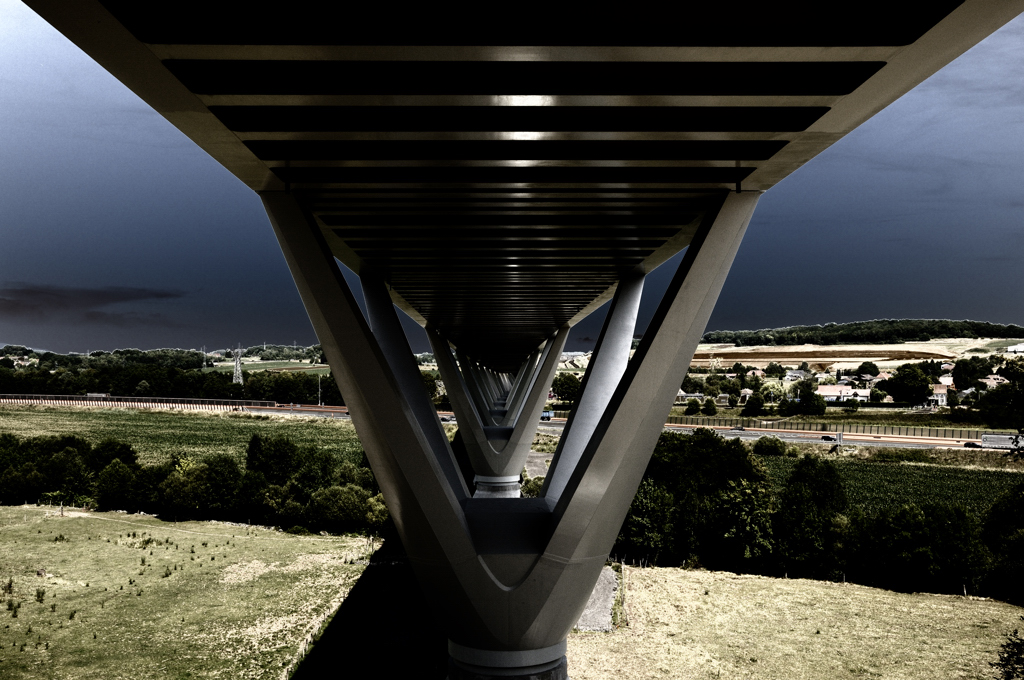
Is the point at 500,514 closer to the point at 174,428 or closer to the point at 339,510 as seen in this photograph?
the point at 339,510

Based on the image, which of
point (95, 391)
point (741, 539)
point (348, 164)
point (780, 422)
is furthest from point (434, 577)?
point (95, 391)

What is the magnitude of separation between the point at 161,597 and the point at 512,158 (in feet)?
99.8

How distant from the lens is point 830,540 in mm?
34594

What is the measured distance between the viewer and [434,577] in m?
8.35

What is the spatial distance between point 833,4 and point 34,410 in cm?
13286

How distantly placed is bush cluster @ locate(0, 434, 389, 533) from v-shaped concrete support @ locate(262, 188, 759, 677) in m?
32.7

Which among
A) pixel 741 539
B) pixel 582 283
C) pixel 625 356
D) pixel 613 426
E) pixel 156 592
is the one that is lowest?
pixel 156 592

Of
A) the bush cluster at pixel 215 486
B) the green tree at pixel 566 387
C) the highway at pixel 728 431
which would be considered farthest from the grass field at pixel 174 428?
the green tree at pixel 566 387

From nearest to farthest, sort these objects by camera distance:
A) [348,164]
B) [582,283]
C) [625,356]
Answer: [348,164] < [625,356] < [582,283]

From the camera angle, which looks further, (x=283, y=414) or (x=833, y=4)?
(x=283, y=414)

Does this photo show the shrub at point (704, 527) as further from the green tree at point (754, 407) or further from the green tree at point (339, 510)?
the green tree at point (754, 407)

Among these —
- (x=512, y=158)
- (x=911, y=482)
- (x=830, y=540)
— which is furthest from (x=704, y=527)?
(x=512, y=158)

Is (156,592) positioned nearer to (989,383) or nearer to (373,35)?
(373,35)

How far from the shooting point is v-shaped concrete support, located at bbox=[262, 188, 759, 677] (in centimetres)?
714
